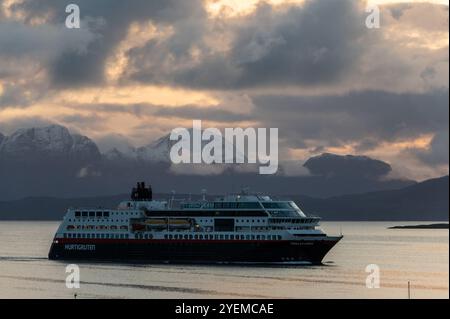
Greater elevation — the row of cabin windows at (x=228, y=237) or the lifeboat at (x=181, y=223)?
the lifeboat at (x=181, y=223)

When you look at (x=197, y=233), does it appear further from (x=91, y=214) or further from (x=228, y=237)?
(x=91, y=214)

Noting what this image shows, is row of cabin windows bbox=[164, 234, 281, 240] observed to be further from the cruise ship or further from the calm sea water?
the calm sea water

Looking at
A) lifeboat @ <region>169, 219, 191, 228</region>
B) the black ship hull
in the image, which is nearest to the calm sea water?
the black ship hull

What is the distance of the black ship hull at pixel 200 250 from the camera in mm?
114312

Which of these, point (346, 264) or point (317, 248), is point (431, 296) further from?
point (346, 264)

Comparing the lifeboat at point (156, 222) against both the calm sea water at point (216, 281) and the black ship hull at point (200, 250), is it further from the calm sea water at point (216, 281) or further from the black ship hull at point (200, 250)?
the calm sea water at point (216, 281)

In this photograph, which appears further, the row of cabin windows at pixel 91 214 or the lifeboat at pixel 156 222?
the row of cabin windows at pixel 91 214

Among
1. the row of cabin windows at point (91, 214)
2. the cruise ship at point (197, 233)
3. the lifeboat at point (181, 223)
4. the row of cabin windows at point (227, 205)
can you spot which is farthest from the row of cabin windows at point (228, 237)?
the row of cabin windows at point (91, 214)

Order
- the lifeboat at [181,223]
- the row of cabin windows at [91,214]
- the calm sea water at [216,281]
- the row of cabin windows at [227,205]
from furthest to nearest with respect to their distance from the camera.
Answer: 1. the row of cabin windows at [91,214]
2. the lifeboat at [181,223]
3. the row of cabin windows at [227,205]
4. the calm sea water at [216,281]

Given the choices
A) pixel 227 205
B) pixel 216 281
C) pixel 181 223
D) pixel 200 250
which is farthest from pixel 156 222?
pixel 216 281

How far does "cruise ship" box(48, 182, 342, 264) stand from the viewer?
11456 cm

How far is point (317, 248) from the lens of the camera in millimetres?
115188

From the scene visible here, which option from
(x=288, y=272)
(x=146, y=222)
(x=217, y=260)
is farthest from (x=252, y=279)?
(x=146, y=222)

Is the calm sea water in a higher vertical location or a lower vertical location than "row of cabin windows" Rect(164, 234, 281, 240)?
lower
